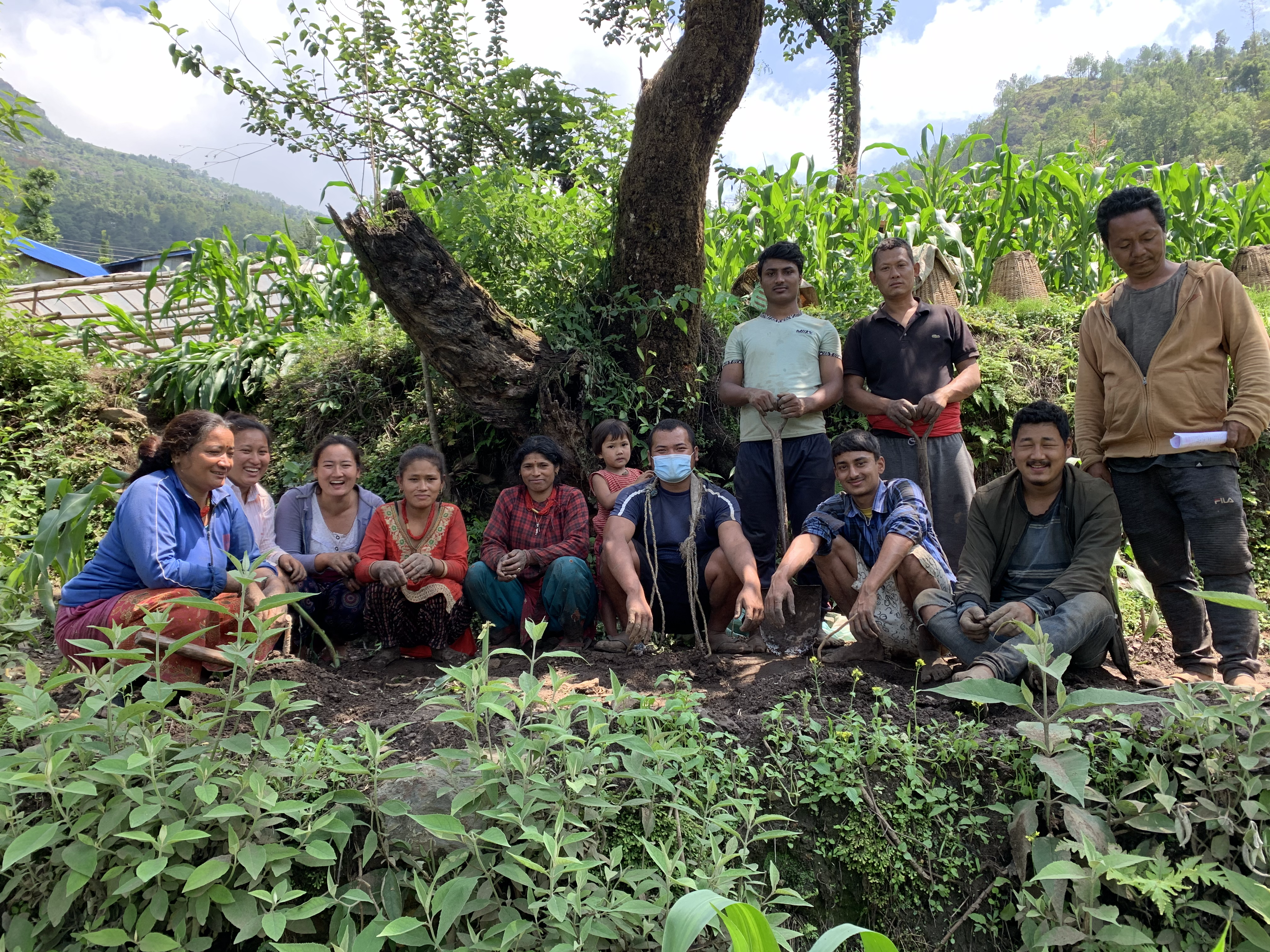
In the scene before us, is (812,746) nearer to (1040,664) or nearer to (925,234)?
(1040,664)

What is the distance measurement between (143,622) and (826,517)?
9.25 feet

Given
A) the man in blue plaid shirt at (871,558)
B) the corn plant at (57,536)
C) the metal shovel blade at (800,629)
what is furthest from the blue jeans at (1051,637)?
the corn plant at (57,536)

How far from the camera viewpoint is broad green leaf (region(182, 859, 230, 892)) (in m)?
2.02

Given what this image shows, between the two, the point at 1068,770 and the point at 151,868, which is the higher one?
the point at 1068,770

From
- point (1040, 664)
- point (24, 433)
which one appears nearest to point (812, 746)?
point (1040, 664)

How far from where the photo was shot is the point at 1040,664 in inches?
88.4

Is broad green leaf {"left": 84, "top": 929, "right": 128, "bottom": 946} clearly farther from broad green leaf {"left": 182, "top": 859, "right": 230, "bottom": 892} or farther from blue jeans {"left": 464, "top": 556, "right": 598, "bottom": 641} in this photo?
blue jeans {"left": 464, "top": 556, "right": 598, "bottom": 641}

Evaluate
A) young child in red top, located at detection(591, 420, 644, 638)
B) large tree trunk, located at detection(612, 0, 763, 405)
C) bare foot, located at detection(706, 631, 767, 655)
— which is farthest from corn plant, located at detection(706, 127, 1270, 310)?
bare foot, located at detection(706, 631, 767, 655)

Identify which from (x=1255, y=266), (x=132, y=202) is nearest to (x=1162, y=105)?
(x=1255, y=266)

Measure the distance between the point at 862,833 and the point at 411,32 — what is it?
10466mm

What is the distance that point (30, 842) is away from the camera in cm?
207

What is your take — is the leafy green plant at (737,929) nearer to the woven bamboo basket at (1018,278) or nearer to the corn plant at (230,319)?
the corn plant at (230,319)

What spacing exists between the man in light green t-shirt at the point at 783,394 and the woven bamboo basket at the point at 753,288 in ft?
3.66

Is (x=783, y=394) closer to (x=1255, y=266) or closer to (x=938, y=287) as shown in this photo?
(x=938, y=287)
